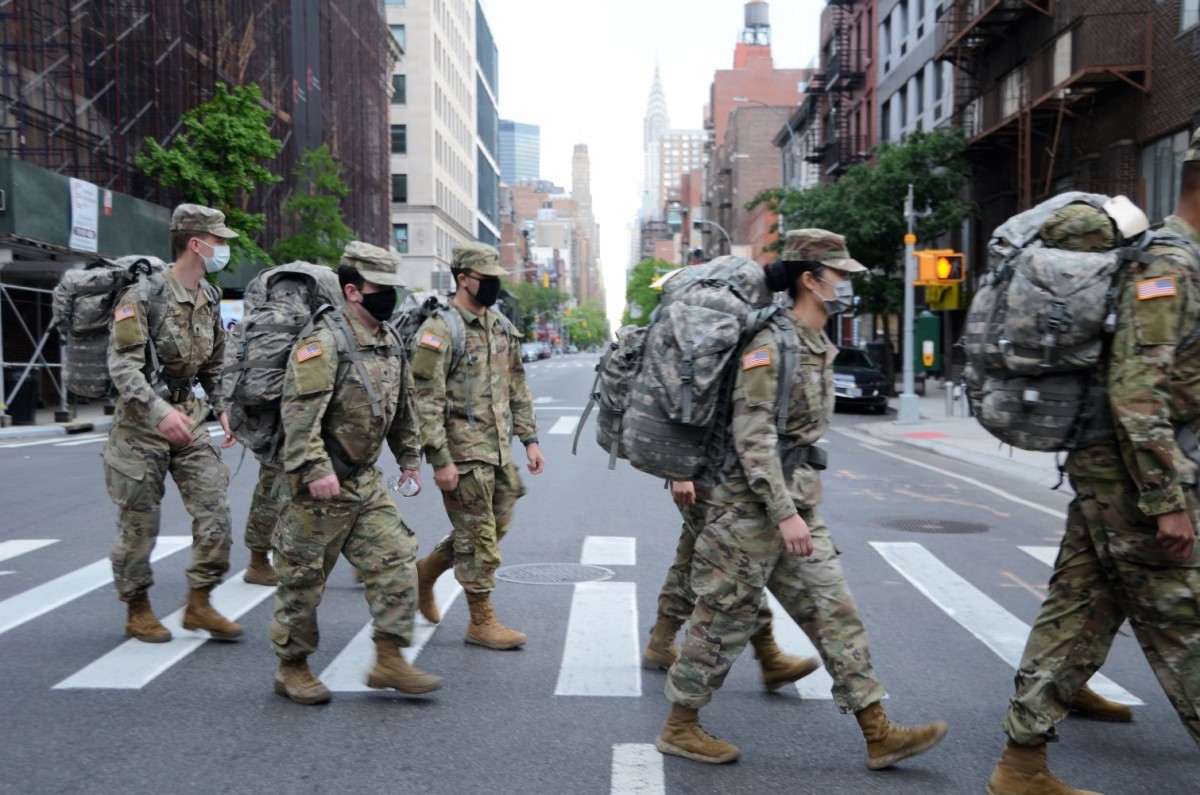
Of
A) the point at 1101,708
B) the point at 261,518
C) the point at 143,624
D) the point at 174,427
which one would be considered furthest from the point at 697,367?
the point at 261,518

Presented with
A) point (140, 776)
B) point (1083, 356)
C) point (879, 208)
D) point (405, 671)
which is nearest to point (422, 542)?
point (405, 671)

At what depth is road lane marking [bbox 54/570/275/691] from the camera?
17.1 ft

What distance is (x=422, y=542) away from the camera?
9.03 meters

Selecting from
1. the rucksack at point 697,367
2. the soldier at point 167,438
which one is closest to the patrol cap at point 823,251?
the rucksack at point 697,367

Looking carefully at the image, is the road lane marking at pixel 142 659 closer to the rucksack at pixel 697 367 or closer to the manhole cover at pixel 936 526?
the rucksack at pixel 697 367

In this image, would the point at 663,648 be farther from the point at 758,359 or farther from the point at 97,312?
the point at 97,312

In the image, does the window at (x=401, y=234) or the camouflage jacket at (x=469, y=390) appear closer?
the camouflage jacket at (x=469, y=390)

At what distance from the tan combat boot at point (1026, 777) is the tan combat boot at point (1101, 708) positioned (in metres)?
0.90

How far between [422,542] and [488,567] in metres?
3.19

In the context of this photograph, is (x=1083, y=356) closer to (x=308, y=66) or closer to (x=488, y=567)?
(x=488, y=567)

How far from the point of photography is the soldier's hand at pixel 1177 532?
3.64 meters

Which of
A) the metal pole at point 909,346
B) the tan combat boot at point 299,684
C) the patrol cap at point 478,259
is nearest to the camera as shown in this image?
the tan combat boot at point 299,684

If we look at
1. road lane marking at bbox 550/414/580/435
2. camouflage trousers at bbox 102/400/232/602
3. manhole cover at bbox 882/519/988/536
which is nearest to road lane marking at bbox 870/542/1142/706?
manhole cover at bbox 882/519/988/536

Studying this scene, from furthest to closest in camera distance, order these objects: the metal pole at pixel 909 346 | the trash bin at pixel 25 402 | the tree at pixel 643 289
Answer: the tree at pixel 643 289 < the metal pole at pixel 909 346 < the trash bin at pixel 25 402
